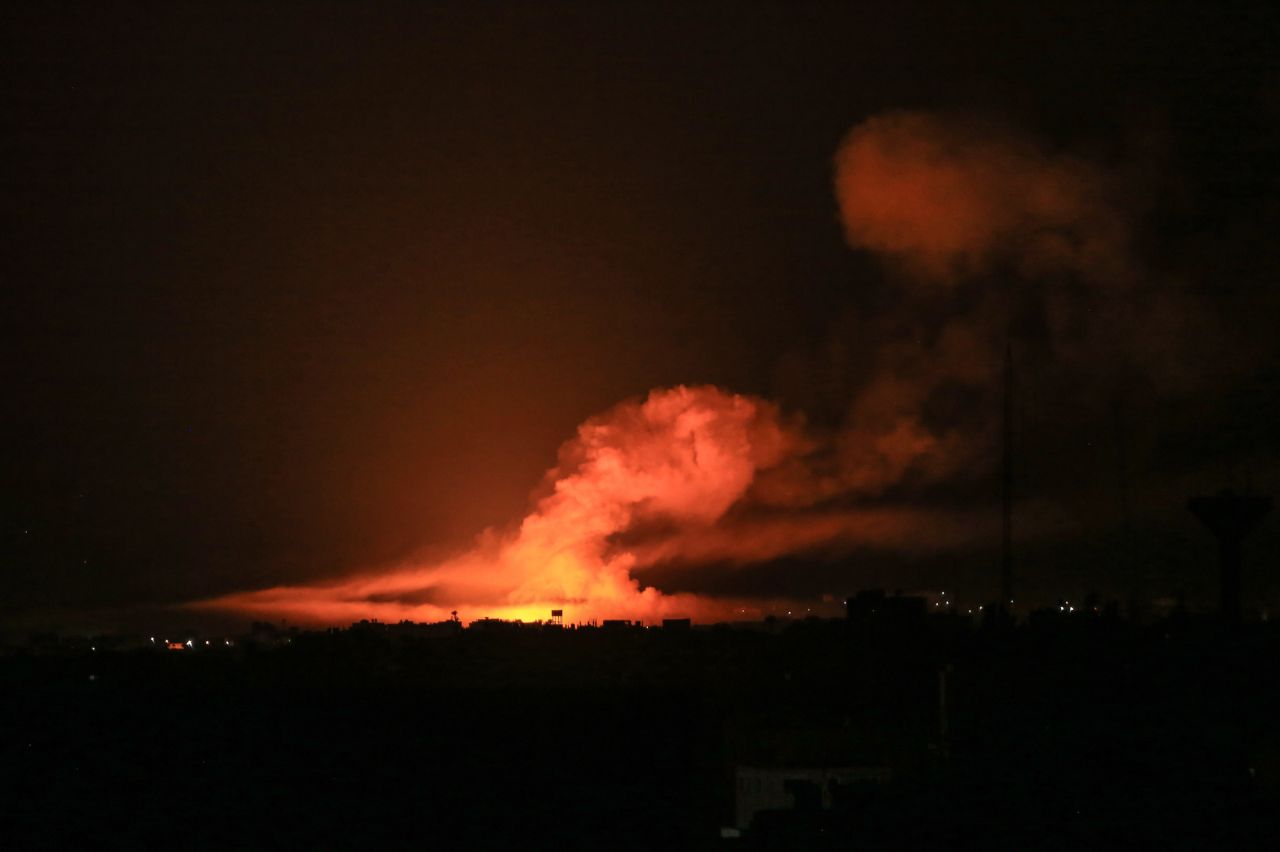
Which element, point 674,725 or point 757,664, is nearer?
point 674,725

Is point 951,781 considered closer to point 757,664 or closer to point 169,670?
point 757,664

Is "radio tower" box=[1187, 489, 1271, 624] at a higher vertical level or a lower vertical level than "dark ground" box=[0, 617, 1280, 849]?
higher

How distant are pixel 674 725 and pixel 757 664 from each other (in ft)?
30.6

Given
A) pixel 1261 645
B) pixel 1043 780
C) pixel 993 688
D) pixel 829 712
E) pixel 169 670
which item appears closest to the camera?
pixel 1043 780

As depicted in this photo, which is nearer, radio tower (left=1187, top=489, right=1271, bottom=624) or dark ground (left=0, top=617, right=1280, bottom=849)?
dark ground (left=0, top=617, right=1280, bottom=849)

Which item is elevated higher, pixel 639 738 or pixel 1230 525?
pixel 1230 525

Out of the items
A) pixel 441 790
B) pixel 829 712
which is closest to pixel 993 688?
pixel 829 712

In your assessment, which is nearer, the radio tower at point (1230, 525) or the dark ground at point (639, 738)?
the dark ground at point (639, 738)

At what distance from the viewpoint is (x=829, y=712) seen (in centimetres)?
3806

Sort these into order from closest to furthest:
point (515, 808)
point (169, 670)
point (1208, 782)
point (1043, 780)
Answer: point (1208, 782), point (1043, 780), point (515, 808), point (169, 670)

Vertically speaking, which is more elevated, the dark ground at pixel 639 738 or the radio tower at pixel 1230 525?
the radio tower at pixel 1230 525

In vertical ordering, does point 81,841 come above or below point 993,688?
below

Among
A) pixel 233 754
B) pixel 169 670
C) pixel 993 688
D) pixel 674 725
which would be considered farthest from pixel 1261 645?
pixel 169 670

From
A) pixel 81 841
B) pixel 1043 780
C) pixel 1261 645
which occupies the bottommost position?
pixel 81 841
